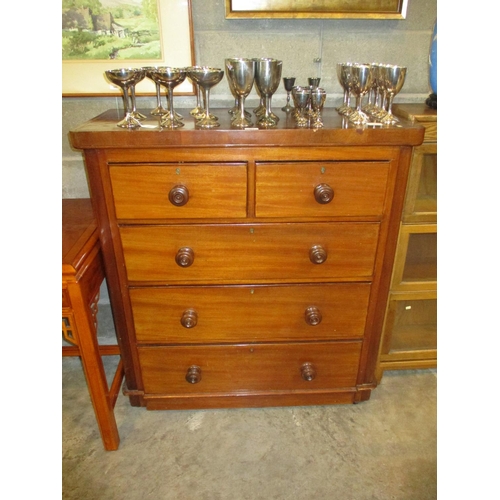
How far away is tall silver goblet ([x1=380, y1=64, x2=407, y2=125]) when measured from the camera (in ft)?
4.08

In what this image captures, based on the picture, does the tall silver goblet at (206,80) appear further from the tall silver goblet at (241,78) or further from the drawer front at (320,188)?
the drawer front at (320,188)

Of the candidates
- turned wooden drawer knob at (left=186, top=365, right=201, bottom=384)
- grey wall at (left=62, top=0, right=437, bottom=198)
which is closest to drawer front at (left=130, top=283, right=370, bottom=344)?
turned wooden drawer knob at (left=186, top=365, right=201, bottom=384)

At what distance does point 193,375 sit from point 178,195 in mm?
705

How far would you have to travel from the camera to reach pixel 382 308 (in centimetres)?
150

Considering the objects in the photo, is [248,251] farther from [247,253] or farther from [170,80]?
[170,80]

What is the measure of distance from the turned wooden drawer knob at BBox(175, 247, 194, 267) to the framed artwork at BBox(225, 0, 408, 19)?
93cm

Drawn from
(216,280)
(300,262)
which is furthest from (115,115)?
(300,262)

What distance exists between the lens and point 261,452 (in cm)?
150

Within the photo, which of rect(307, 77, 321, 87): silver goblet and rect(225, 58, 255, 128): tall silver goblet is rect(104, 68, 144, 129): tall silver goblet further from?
rect(307, 77, 321, 87): silver goblet

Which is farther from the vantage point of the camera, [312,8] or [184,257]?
[312,8]

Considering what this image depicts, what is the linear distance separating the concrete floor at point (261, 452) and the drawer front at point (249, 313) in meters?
0.38

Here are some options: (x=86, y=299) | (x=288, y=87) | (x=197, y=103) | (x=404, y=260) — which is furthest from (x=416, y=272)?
(x=86, y=299)

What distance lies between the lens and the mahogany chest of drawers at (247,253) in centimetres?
122

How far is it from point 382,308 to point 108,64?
143cm
